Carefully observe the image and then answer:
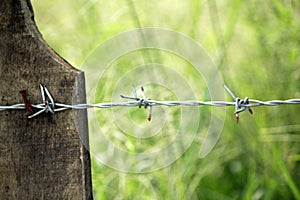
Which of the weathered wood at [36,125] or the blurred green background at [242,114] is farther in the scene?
the blurred green background at [242,114]

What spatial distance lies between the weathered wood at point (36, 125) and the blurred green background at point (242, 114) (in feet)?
2.82

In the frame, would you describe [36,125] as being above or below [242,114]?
below

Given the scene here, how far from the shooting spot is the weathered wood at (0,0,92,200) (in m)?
1.70

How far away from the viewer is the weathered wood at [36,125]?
1696 mm

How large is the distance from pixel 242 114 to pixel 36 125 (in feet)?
4.17

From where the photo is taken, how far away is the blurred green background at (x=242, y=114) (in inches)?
104

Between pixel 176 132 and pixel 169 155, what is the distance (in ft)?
0.60

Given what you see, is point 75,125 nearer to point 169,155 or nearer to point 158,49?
point 169,155

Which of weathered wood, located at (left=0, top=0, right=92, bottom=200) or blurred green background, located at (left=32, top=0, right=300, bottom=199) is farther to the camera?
Result: blurred green background, located at (left=32, top=0, right=300, bottom=199)

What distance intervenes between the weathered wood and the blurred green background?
860 millimetres

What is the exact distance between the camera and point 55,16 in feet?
11.0

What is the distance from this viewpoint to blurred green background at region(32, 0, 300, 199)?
2.65m

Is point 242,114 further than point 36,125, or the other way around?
point 242,114

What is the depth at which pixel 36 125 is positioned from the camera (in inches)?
67.7
